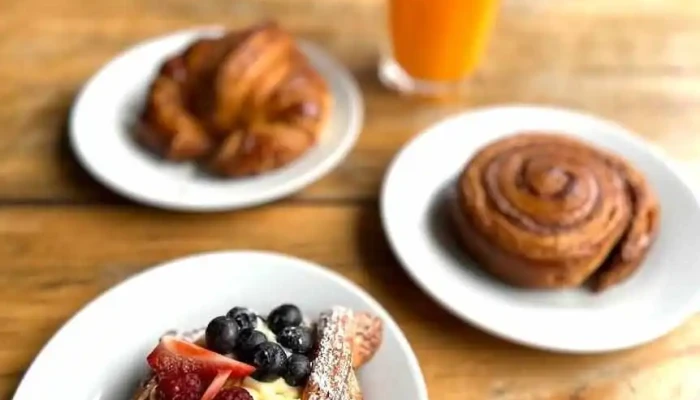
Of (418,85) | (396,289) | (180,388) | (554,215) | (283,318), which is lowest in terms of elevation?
(180,388)

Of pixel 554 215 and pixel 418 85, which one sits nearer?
pixel 554 215

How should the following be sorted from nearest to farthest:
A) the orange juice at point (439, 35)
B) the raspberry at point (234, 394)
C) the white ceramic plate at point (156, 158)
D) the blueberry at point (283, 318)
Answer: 1. the raspberry at point (234, 394)
2. the blueberry at point (283, 318)
3. the white ceramic plate at point (156, 158)
4. the orange juice at point (439, 35)

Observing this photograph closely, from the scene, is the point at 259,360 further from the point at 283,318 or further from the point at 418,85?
the point at 418,85

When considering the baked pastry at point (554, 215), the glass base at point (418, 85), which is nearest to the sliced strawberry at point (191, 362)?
the baked pastry at point (554, 215)

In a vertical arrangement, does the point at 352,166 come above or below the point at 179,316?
above

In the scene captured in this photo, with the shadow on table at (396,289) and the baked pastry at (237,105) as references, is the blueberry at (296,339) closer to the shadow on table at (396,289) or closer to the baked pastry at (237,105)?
the shadow on table at (396,289)

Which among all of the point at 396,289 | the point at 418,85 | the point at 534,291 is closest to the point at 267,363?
the point at 396,289

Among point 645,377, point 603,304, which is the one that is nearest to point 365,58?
point 603,304

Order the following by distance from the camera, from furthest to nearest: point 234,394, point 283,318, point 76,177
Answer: point 76,177 → point 283,318 → point 234,394
